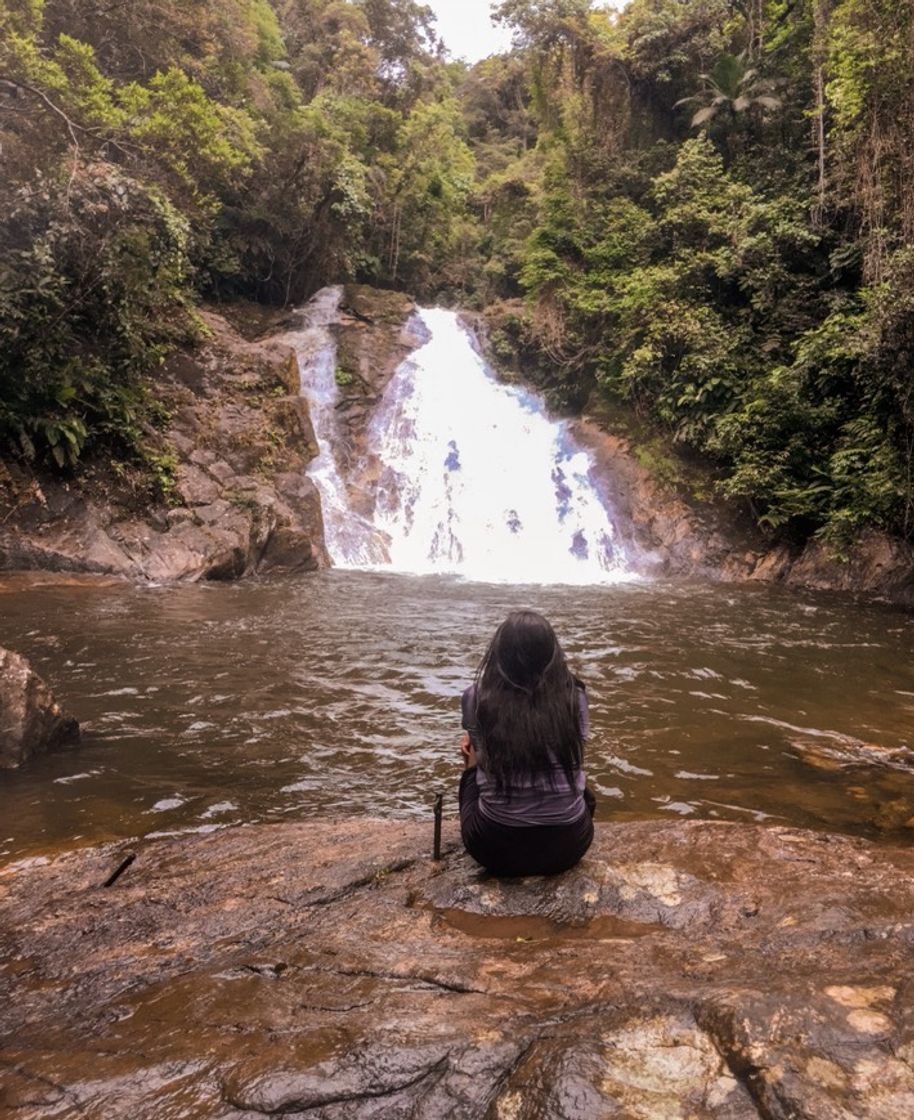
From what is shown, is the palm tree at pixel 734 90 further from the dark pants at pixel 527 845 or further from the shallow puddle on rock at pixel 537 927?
the shallow puddle on rock at pixel 537 927

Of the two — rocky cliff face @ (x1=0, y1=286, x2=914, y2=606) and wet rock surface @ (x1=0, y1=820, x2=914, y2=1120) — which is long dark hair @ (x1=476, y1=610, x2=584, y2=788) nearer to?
wet rock surface @ (x1=0, y1=820, x2=914, y2=1120)

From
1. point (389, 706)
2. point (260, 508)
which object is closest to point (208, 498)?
point (260, 508)

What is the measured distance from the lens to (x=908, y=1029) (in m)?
1.75

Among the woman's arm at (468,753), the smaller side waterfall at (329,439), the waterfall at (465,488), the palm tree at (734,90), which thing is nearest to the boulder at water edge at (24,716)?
the woman's arm at (468,753)

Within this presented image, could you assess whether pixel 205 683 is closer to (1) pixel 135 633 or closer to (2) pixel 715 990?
(1) pixel 135 633

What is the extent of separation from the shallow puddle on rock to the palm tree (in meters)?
20.7

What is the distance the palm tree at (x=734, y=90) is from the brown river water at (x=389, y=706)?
555 inches

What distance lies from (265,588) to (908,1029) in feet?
36.8

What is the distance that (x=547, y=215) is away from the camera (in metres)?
22.2

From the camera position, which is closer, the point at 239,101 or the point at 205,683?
the point at 205,683

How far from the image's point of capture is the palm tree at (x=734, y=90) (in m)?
18.1

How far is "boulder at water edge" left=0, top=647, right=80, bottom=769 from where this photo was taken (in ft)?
16.0

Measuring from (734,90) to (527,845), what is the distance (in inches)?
863

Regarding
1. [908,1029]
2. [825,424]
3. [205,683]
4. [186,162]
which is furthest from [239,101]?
[908,1029]
